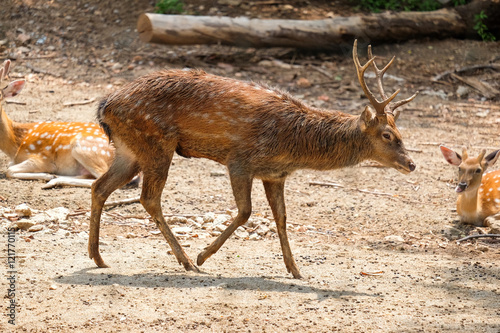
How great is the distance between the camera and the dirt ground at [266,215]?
16.0ft

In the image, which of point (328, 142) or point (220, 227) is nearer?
point (328, 142)

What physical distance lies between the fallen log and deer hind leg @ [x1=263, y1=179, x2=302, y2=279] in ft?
23.3

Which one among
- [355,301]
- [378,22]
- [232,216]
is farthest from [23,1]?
[355,301]

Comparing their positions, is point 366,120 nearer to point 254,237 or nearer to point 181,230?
point 254,237

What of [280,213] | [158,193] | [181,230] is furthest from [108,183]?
[280,213]

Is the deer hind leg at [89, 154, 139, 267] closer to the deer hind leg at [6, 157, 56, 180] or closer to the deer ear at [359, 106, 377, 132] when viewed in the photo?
the deer ear at [359, 106, 377, 132]

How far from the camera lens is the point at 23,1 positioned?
47.1 feet

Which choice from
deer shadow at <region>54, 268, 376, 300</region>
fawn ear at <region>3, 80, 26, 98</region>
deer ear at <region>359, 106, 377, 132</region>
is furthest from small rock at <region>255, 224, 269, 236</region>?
fawn ear at <region>3, 80, 26, 98</region>

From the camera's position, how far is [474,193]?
7.72 m

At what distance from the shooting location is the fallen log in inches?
493

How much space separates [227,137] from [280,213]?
80 centimetres

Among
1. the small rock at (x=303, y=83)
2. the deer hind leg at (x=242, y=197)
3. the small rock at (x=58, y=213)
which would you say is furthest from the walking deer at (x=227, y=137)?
the small rock at (x=303, y=83)

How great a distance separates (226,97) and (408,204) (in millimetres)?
3254

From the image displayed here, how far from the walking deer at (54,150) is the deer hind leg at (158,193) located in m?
2.60
